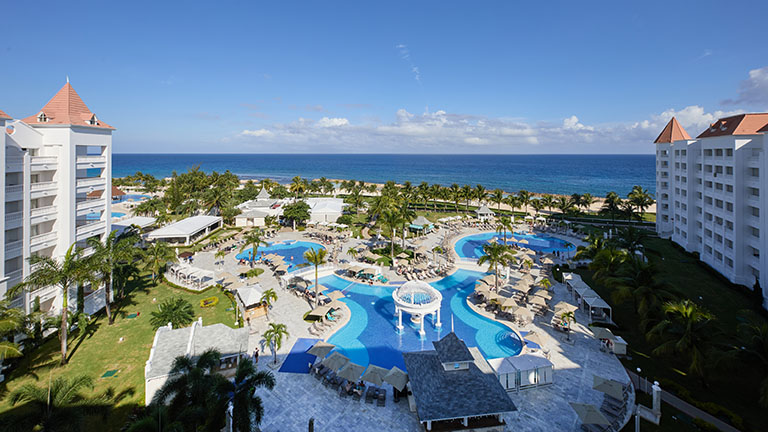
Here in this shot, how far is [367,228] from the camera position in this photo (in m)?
57.6

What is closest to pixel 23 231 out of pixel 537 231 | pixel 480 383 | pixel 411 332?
pixel 411 332

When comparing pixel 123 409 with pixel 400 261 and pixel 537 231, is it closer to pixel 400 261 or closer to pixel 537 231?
pixel 400 261

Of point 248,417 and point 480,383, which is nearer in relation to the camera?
point 248,417

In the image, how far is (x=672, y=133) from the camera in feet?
162

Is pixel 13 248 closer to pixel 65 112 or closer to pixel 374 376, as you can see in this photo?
pixel 65 112

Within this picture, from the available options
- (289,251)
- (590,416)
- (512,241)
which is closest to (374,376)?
(590,416)

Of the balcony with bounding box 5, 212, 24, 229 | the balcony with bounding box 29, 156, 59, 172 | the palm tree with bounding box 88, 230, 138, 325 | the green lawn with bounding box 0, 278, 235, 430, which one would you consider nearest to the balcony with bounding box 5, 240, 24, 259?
the balcony with bounding box 5, 212, 24, 229

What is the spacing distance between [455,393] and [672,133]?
5487 centimetres

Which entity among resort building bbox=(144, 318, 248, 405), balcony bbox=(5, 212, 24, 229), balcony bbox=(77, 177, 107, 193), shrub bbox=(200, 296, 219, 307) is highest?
balcony bbox=(77, 177, 107, 193)

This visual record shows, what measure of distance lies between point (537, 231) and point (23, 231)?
58827mm

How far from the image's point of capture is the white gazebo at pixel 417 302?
963 inches

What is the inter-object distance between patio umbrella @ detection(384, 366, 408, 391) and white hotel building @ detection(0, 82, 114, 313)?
74.4 feet

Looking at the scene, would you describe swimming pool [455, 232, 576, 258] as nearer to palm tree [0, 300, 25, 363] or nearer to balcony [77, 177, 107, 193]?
balcony [77, 177, 107, 193]

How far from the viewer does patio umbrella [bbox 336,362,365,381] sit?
18.0 m
